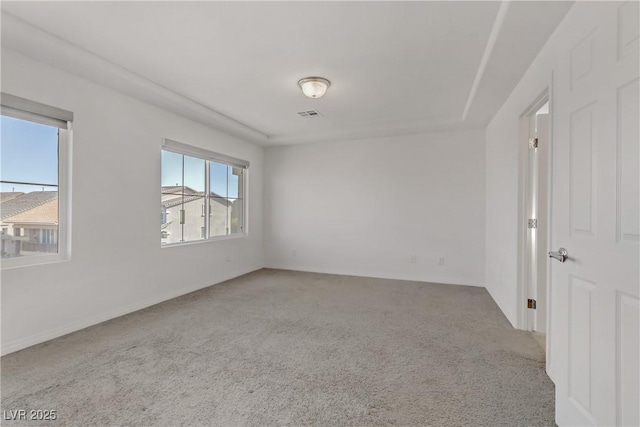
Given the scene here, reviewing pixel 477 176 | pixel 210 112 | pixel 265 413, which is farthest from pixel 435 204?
pixel 265 413

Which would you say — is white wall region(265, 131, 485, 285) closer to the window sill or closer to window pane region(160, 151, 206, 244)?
the window sill

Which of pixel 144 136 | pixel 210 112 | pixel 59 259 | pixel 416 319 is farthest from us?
pixel 210 112

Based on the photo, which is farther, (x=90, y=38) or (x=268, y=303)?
(x=268, y=303)

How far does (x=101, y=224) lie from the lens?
305cm

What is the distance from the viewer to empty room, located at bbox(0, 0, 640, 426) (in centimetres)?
143

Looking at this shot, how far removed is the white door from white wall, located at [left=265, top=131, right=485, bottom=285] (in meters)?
3.15

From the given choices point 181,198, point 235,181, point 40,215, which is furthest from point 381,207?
point 40,215

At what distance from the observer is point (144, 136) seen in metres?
3.52

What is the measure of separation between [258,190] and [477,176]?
12.8ft

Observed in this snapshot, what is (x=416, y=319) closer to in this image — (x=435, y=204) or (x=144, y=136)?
(x=435, y=204)

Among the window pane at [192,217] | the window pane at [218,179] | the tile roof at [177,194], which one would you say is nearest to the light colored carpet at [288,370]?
the window pane at [192,217]

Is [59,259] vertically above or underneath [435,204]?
underneath

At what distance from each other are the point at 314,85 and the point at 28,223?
2.92m

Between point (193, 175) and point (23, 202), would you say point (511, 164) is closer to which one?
point (193, 175)
